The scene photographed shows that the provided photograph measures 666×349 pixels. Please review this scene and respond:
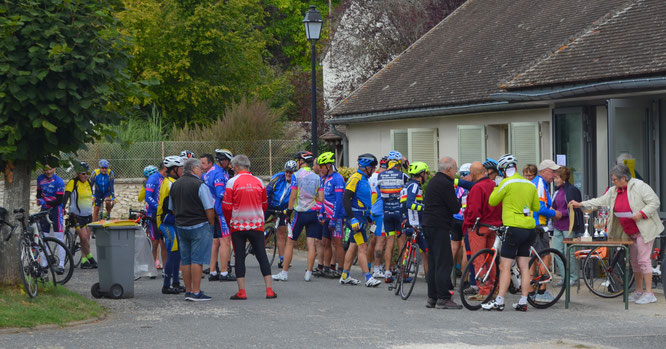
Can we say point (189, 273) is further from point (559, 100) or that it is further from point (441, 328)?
point (559, 100)

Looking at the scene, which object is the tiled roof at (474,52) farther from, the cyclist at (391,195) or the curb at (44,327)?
the curb at (44,327)

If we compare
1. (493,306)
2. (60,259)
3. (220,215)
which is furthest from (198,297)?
(493,306)

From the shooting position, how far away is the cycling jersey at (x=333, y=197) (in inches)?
628

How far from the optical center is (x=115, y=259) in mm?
13664

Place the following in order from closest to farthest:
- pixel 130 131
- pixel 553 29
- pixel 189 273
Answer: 1. pixel 189 273
2. pixel 553 29
3. pixel 130 131

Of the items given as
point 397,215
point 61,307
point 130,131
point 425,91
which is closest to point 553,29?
point 425,91

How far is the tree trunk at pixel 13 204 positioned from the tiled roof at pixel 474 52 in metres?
10.3

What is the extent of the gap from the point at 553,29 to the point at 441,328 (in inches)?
506

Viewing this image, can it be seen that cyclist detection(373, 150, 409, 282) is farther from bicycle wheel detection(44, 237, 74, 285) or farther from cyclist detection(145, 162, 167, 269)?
bicycle wheel detection(44, 237, 74, 285)

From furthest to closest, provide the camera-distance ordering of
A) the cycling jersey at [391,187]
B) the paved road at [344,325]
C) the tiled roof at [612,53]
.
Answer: the tiled roof at [612,53]
the cycling jersey at [391,187]
the paved road at [344,325]

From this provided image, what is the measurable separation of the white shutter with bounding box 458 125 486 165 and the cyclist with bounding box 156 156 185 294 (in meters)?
9.37

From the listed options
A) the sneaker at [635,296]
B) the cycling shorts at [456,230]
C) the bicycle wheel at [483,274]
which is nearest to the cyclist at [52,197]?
the cycling shorts at [456,230]

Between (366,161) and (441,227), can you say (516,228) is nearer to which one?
(441,227)

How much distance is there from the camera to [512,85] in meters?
18.0
